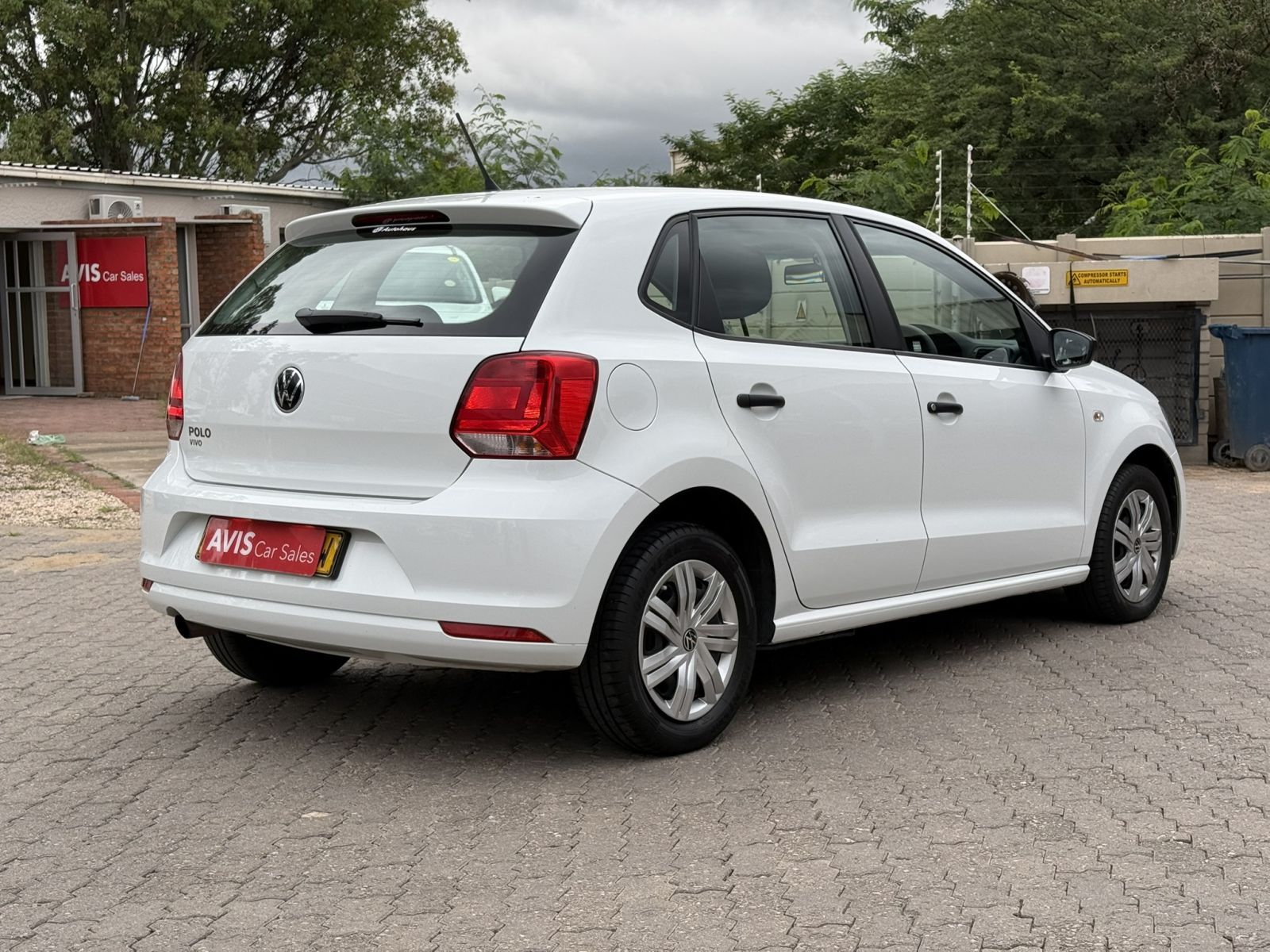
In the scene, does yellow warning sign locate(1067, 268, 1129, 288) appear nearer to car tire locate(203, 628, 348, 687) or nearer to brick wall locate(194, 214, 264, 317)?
car tire locate(203, 628, 348, 687)

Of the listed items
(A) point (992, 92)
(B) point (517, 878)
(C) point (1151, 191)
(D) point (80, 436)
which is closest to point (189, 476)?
(B) point (517, 878)

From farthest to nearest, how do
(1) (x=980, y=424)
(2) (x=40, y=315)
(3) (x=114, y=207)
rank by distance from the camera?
(2) (x=40, y=315) < (3) (x=114, y=207) < (1) (x=980, y=424)

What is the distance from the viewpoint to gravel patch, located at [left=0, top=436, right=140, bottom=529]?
11.1m

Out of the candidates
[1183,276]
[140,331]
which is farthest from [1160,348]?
[140,331]

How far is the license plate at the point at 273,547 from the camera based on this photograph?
15.6 feet

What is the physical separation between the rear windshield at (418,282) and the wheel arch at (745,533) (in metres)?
0.83

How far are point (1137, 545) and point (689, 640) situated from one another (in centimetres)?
295

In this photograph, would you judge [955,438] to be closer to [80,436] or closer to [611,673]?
[611,673]

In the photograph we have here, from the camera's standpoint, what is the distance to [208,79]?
43562 millimetres

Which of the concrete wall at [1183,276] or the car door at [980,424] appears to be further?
the concrete wall at [1183,276]

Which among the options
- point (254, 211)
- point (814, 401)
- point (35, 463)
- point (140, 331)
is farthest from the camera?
point (254, 211)

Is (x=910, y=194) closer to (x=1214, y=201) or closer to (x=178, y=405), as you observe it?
(x=1214, y=201)

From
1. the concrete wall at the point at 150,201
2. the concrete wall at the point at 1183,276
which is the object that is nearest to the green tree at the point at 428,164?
the concrete wall at the point at 150,201

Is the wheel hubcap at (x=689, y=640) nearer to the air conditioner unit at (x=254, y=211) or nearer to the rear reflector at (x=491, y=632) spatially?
the rear reflector at (x=491, y=632)
